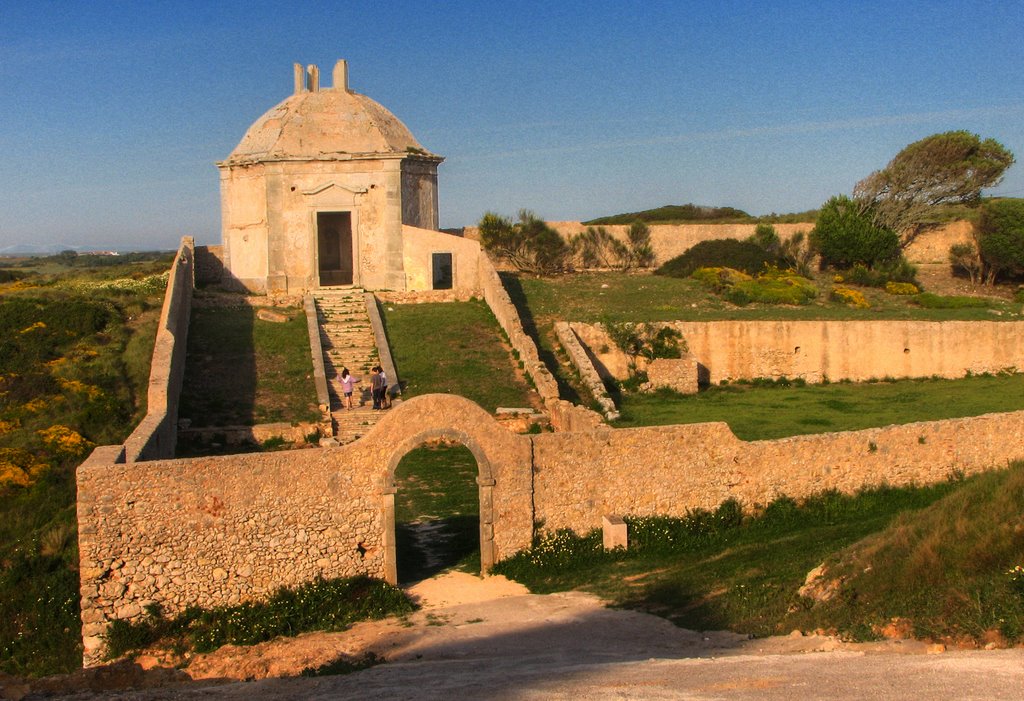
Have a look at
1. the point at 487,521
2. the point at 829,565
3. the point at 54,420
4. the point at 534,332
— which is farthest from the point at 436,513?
the point at 534,332

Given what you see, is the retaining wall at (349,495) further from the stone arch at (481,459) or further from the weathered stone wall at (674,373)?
the weathered stone wall at (674,373)

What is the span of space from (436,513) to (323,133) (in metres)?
17.8

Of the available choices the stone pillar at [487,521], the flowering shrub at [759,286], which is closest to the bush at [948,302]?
the flowering shrub at [759,286]

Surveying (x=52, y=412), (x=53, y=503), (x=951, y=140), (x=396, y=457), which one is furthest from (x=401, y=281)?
(x=951, y=140)

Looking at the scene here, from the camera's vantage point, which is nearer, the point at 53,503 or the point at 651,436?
the point at 651,436

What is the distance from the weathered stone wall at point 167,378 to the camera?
17.0m

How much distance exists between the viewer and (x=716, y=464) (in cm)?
1731

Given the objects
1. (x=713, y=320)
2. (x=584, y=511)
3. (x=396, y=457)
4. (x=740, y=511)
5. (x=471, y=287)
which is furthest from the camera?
→ (x=471, y=287)

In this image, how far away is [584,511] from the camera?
16.3 metres

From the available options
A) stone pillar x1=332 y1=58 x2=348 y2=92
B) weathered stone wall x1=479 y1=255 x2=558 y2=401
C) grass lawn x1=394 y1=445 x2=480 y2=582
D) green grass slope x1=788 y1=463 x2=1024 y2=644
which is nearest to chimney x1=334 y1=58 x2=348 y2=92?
stone pillar x1=332 y1=58 x2=348 y2=92

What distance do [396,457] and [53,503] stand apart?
700 centimetres

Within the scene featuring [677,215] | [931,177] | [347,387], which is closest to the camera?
Answer: [347,387]

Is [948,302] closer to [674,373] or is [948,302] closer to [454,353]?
[674,373]

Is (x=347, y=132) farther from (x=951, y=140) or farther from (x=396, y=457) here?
(x=951, y=140)
